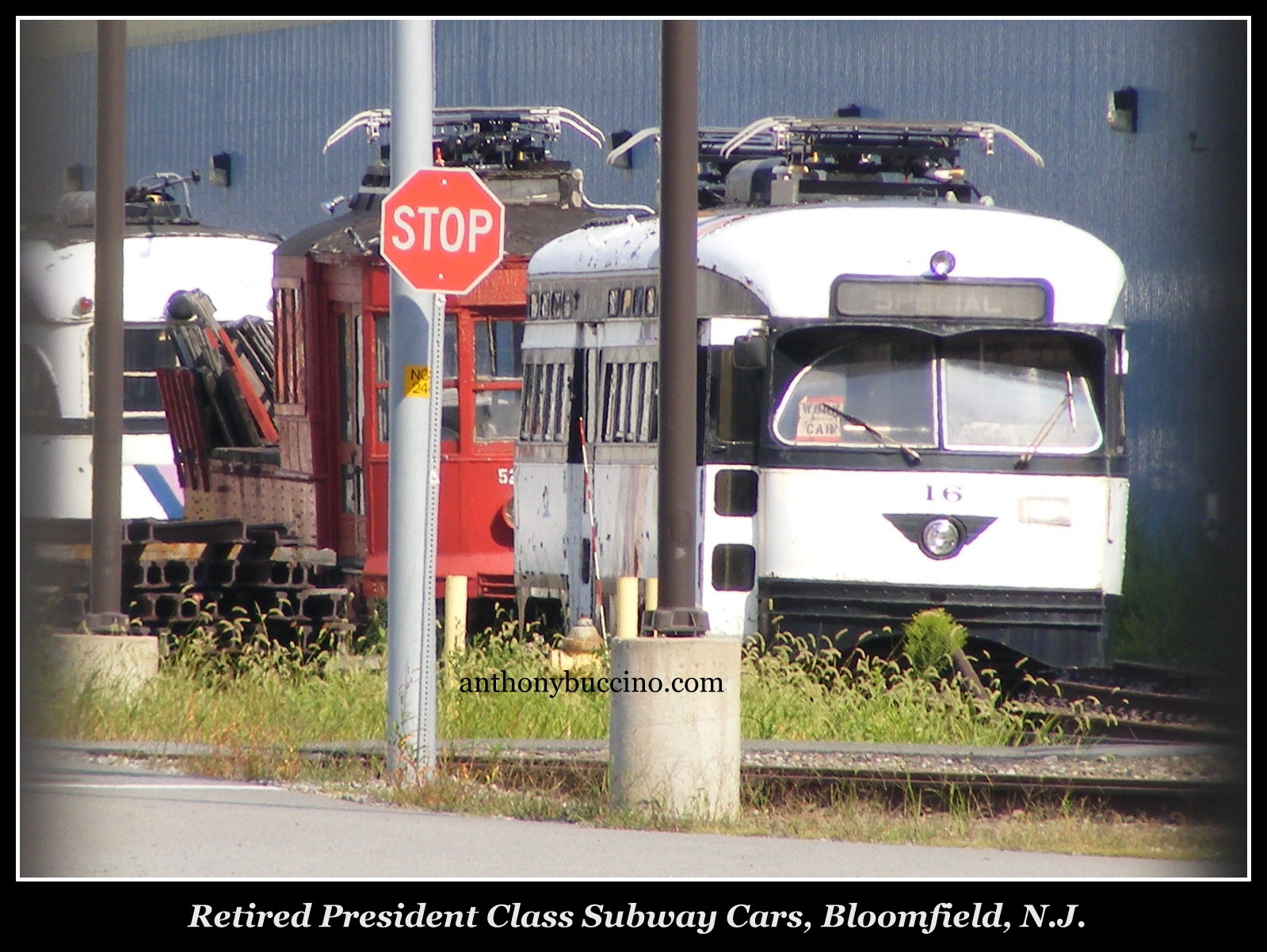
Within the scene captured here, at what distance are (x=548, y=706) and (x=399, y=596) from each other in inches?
63.8

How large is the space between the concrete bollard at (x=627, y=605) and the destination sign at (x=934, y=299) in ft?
6.77

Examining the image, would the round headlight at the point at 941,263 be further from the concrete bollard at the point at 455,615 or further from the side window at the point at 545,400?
the concrete bollard at the point at 455,615

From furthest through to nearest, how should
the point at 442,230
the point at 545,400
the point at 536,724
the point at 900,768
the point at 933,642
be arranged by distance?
the point at 545,400 < the point at 933,642 < the point at 536,724 < the point at 900,768 < the point at 442,230

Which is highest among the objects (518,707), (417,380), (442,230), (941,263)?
(941,263)

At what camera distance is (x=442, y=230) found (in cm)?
1014

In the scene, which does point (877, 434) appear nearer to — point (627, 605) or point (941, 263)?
point (941, 263)

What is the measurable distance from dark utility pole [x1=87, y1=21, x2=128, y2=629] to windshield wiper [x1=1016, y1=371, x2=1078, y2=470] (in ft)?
18.6

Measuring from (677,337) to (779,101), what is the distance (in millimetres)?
12750

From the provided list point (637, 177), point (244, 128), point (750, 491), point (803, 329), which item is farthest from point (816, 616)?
point (244, 128)

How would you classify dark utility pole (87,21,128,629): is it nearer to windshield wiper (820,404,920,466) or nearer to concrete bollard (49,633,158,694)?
concrete bollard (49,633,158,694)

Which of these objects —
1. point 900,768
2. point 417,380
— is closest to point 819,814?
point 900,768

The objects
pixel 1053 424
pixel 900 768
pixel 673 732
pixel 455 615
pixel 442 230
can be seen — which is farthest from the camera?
pixel 455 615

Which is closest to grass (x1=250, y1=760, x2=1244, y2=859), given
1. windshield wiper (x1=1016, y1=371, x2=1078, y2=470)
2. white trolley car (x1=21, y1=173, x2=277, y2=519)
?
windshield wiper (x1=1016, y1=371, x2=1078, y2=470)

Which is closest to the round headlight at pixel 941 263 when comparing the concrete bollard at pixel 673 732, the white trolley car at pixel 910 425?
the white trolley car at pixel 910 425
